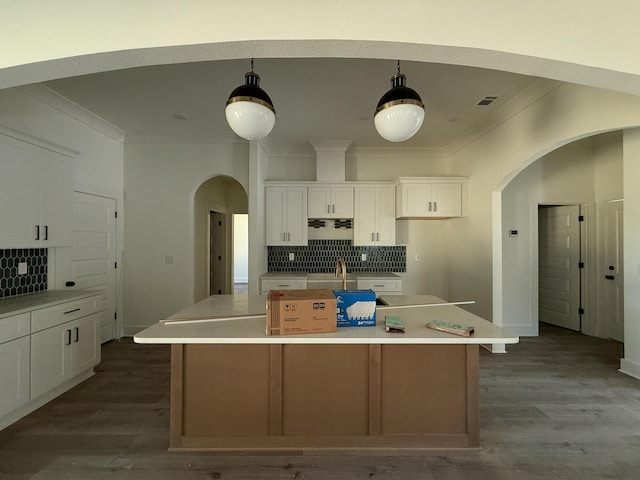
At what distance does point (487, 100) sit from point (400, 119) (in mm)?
2278

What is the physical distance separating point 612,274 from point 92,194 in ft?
23.8

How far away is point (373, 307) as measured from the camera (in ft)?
6.98

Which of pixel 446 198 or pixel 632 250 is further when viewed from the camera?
pixel 446 198

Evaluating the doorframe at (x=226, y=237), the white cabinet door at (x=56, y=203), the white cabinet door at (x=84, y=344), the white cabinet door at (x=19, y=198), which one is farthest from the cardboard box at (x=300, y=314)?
the doorframe at (x=226, y=237)

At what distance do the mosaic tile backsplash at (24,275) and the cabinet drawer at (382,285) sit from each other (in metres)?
3.74

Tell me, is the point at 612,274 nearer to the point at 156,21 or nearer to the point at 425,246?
the point at 425,246

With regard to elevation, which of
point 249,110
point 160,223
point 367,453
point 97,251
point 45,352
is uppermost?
point 249,110

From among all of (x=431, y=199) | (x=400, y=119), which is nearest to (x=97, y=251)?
(x=400, y=119)

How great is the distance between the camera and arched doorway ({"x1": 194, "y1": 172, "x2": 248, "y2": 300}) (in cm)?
535

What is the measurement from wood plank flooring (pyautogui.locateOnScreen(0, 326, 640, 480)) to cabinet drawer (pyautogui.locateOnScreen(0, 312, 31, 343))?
704 millimetres

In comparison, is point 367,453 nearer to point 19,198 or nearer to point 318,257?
point 318,257

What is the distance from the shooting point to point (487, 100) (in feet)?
11.3

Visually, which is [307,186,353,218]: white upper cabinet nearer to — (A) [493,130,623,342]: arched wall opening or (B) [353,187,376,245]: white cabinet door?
(B) [353,187,376,245]: white cabinet door

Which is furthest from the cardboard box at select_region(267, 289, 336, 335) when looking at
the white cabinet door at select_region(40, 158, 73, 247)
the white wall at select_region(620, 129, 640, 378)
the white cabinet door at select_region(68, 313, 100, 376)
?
the white wall at select_region(620, 129, 640, 378)
